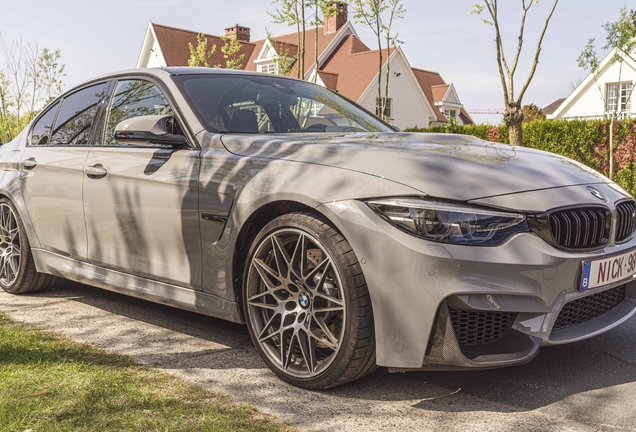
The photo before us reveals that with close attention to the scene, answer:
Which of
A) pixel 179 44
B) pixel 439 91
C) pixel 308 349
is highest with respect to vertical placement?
pixel 179 44

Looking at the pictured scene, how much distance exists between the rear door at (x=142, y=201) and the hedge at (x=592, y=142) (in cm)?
1328

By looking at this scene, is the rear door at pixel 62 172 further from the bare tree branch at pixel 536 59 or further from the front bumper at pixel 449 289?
the bare tree branch at pixel 536 59

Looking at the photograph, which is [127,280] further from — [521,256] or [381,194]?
[521,256]

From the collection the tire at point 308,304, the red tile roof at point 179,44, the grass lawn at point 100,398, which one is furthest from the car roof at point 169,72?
the red tile roof at point 179,44

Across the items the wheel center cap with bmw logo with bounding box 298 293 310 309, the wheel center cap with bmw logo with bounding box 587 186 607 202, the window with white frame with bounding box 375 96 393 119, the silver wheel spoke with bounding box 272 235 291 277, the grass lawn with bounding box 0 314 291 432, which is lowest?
the grass lawn with bounding box 0 314 291 432

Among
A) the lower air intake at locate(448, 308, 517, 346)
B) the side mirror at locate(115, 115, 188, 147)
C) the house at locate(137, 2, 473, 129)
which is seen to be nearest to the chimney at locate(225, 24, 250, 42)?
the house at locate(137, 2, 473, 129)

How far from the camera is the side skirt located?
3.74 m

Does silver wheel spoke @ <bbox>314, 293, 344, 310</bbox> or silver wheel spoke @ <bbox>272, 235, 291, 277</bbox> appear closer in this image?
silver wheel spoke @ <bbox>314, 293, 344, 310</bbox>

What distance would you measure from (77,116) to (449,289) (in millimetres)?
3422

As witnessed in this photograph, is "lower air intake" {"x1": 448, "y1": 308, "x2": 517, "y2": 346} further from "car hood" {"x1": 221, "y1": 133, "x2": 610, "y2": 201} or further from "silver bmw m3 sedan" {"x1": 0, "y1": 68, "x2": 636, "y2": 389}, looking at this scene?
"car hood" {"x1": 221, "y1": 133, "x2": 610, "y2": 201}

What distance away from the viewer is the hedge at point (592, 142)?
1680cm

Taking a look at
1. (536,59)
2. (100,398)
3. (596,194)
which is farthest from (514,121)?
(100,398)

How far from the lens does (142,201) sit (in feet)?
13.3

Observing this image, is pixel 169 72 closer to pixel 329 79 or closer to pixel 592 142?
pixel 592 142
